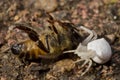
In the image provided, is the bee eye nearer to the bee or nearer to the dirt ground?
the bee

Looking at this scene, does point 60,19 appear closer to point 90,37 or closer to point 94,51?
point 90,37

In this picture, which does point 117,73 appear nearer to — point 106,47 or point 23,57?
point 106,47

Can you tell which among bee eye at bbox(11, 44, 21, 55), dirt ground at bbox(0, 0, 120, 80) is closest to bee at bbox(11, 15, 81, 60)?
bee eye at bbox(11, 44, 21, 55)

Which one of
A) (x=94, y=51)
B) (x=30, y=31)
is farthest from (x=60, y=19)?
(x=94, y=51)

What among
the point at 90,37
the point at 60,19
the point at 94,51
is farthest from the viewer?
the point at 60,19

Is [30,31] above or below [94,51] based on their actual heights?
above

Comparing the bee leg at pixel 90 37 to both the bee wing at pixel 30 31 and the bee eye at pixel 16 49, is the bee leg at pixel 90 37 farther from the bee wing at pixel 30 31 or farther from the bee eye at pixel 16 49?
the bee eye at pixel 16 49
